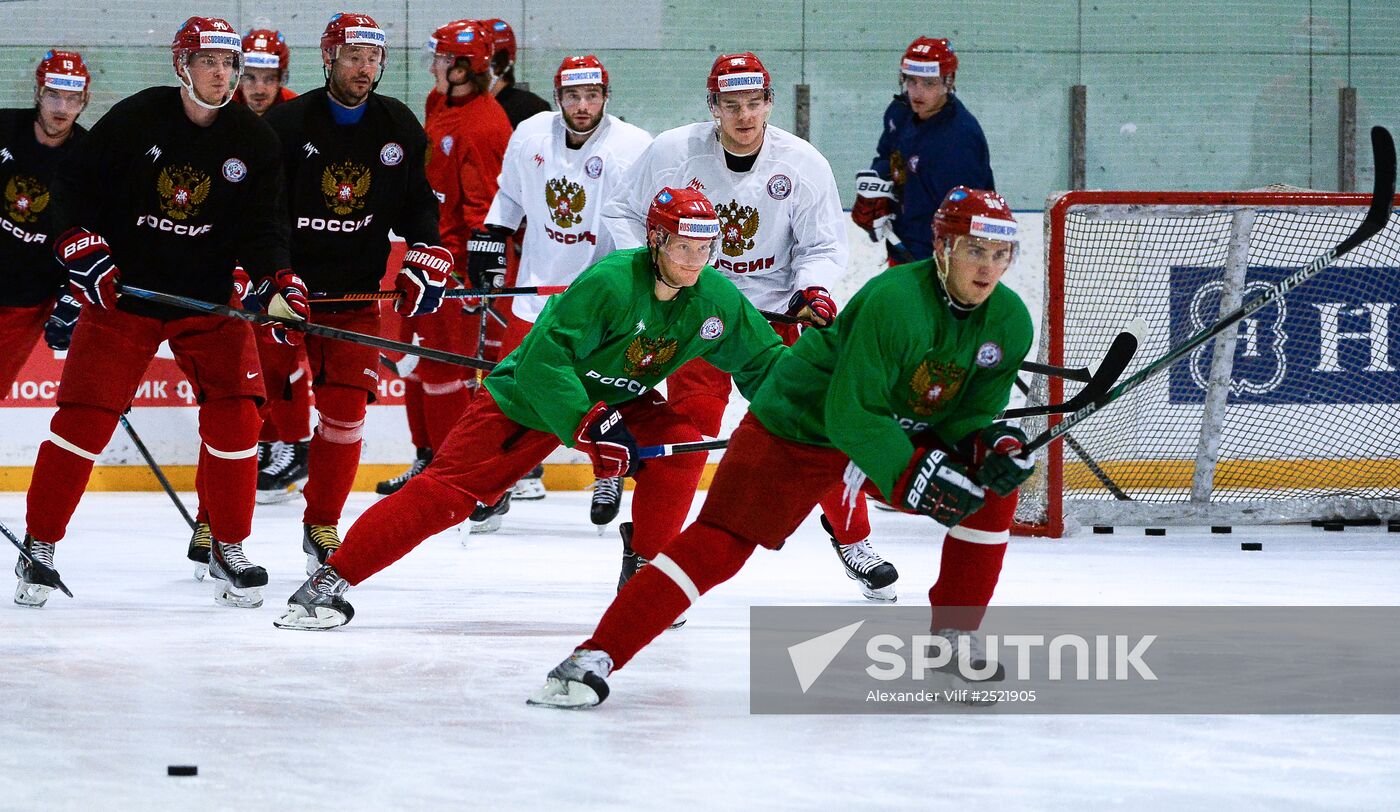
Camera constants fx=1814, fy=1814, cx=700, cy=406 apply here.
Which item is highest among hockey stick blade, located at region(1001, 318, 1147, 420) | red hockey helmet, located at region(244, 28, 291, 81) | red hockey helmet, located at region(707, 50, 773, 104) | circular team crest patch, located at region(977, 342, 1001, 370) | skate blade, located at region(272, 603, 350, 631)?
red hockey helmet, located at region(244, 28, 291, 81)

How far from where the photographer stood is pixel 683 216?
9.69 ft

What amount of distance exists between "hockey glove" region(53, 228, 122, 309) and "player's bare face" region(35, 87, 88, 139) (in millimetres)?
788

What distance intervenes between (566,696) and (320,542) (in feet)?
4.70

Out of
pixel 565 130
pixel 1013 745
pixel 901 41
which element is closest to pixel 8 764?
pixel 1013 745

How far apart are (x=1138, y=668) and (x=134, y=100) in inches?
84.8

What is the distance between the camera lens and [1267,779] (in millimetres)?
2232

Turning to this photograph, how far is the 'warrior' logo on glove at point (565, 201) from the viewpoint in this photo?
16.9 feet

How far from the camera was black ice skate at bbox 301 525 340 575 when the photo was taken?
388 centimetres

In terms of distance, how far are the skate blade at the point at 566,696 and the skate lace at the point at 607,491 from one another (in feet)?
5.15

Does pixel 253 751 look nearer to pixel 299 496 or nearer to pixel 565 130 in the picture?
pixel 565 130

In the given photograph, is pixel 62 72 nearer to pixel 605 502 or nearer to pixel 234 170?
pixel 234 170

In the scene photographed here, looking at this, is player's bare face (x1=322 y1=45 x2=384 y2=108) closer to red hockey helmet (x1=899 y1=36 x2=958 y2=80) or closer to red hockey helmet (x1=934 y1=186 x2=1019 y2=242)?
red hockey helmet (x1=934 y1=186 x2=1019 y2=242)

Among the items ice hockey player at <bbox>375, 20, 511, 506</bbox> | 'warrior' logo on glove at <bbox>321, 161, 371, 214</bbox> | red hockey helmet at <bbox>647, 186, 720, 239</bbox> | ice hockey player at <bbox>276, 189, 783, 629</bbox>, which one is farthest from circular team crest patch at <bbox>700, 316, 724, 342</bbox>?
ice hockey player at <bbox>375, 20, 511, 506</bbox>

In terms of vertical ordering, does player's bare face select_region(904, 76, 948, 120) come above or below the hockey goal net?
above
